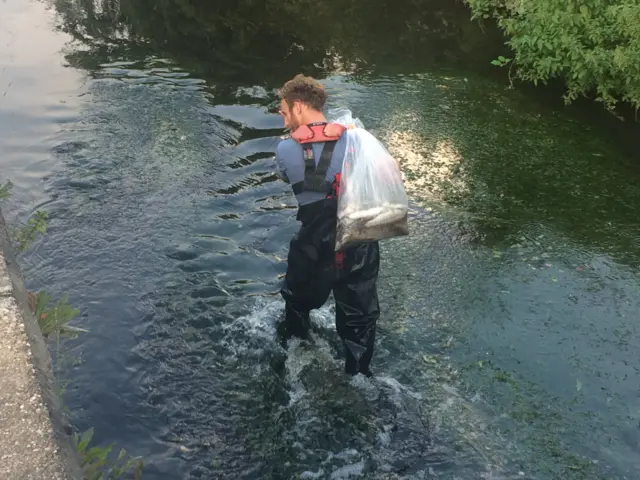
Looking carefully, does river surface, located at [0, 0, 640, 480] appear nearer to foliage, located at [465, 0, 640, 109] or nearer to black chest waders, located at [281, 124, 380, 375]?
black chest waders, located at [281, 124, 380, 375]

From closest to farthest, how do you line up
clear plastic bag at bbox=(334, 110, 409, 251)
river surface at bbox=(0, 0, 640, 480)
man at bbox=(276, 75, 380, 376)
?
clear plastic bag at bbox=(334, 110, 409, 251) → man at bbox=(276, 75, 380, 376) → river surface at bbox=(0, 0, 640, 480)

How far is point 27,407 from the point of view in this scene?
303cm

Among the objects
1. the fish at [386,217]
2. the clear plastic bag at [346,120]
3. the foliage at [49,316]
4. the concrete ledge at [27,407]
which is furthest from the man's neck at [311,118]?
the concrete ledge at [27,407]

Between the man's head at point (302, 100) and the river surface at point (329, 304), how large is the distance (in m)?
1.94

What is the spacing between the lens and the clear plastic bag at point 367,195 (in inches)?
152

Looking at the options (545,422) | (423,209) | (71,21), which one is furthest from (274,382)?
(71,21)

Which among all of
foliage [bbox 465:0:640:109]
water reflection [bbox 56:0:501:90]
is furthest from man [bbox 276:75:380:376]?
water reflection [bbox 56:0:501:90]

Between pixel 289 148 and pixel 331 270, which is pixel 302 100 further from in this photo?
pixel 331 270

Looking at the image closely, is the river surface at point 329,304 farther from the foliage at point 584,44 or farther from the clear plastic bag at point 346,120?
the clear plastic bag at point 346,120

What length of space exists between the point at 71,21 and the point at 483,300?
10300 millimetres

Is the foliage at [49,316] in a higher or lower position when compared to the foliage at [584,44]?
lower

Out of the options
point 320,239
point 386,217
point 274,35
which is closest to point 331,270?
point 320,239

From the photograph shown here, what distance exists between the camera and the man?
3.96 metres

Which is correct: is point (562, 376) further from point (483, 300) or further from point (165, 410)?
point (165, 410)
